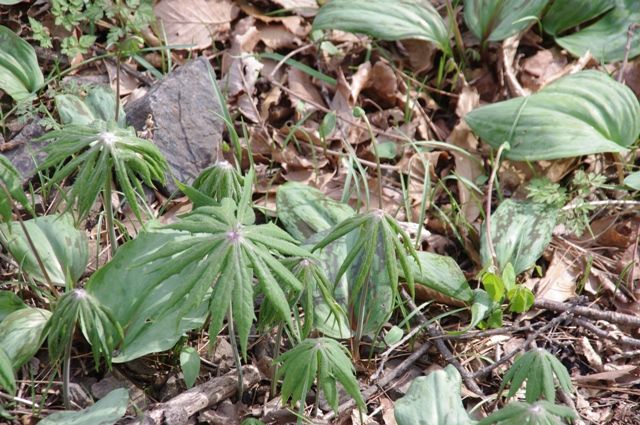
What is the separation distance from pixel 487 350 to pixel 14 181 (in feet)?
4.98

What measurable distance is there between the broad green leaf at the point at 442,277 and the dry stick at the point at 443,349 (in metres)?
A: 0.08

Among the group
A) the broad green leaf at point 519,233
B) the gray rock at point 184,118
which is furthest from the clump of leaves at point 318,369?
the gray rock at point 184,118

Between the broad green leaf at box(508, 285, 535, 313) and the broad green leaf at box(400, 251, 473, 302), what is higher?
the broad green leaf at box(400, 251, 473, 302)

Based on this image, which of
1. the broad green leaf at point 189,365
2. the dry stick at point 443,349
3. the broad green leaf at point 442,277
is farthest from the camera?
the broad green leaf at point 442,277

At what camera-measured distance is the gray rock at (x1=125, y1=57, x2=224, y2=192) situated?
2.94 meters

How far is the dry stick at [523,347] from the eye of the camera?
8.09 feet

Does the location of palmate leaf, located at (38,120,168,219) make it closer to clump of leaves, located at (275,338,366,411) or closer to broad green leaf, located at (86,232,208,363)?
broad green leaf, located at (86,232,208,363)

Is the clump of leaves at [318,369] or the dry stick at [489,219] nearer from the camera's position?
the clump of leaves at [318,369]

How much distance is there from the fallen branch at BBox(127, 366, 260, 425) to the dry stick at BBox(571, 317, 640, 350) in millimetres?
1077

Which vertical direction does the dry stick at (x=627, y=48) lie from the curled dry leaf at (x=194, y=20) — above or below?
below

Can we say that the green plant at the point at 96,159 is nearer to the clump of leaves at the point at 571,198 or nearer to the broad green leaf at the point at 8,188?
the broad green leaf at the point at 8,188

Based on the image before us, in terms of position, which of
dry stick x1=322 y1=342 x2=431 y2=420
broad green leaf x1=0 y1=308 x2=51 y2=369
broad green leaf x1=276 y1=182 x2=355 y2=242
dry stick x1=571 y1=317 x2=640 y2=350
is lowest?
dry stick x1=571 y1=317 x2=640 y2=350

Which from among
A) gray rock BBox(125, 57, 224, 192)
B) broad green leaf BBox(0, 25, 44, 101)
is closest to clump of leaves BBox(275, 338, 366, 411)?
gray rock BBox(125, 57, 224, 192)

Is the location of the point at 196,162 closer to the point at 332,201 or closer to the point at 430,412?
the point at 332,201
